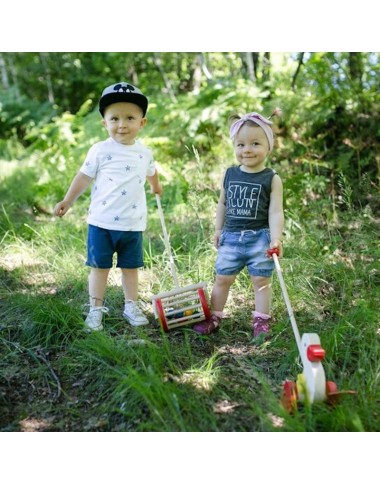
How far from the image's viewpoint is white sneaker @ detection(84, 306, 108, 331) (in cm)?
324

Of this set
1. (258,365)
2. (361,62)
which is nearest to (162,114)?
(361,62)

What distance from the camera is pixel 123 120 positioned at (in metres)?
3.19

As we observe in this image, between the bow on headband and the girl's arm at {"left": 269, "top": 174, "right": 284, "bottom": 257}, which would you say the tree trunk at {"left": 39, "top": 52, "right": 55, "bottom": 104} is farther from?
the girl's arm at {"left": 269, "top": 174, "right": 284, "bottom": 257}

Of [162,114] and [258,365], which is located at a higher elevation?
[162,114]

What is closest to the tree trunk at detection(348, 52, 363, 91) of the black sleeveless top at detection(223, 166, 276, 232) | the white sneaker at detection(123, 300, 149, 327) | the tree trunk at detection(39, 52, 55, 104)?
the black sleeveless top at detection(223, 166, 276, 232)

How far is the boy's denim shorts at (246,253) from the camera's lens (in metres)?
3.17

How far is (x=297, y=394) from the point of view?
2.37m

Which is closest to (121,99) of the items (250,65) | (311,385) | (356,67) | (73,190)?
(73,190)

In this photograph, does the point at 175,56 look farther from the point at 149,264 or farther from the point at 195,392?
the point at 195,392

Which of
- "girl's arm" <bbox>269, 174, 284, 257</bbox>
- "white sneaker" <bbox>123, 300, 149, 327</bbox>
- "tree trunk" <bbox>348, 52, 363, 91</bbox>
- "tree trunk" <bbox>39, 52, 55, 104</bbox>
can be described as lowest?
"white sneaker" <bbox>123, 300, 149, 327</bbox>

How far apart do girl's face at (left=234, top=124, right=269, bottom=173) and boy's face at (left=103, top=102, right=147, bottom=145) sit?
26.8 inches

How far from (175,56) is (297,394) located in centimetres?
1101

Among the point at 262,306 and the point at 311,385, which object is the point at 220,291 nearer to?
the point at 262,306

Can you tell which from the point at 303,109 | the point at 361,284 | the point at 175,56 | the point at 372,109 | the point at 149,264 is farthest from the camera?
the point at 175,56
